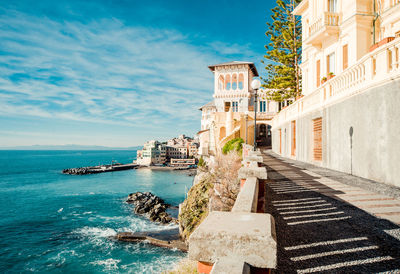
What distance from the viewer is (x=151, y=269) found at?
19.0 meters

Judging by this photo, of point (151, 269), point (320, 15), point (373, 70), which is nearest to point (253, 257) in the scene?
point (373, 70)

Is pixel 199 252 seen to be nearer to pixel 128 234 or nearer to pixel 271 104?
pixel 128 234

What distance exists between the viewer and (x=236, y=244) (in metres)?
1.79

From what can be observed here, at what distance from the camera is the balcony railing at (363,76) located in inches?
280

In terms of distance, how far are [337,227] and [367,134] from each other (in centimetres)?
559

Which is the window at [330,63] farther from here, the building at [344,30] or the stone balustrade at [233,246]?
the stone balustrade at [233,246]

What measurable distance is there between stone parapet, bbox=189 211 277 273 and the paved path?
1.65 metres

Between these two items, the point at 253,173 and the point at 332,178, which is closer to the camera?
the point at 253,173

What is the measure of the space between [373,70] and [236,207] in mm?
8065

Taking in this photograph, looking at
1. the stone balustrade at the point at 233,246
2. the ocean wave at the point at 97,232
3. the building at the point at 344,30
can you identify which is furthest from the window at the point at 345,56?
the ocean wave at the point at 97,232

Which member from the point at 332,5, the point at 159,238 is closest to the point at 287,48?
the point at 332,5

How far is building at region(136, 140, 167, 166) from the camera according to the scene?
112 metres

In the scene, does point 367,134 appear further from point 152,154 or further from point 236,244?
point 152,154

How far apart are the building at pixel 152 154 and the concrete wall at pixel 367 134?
10446 cm
